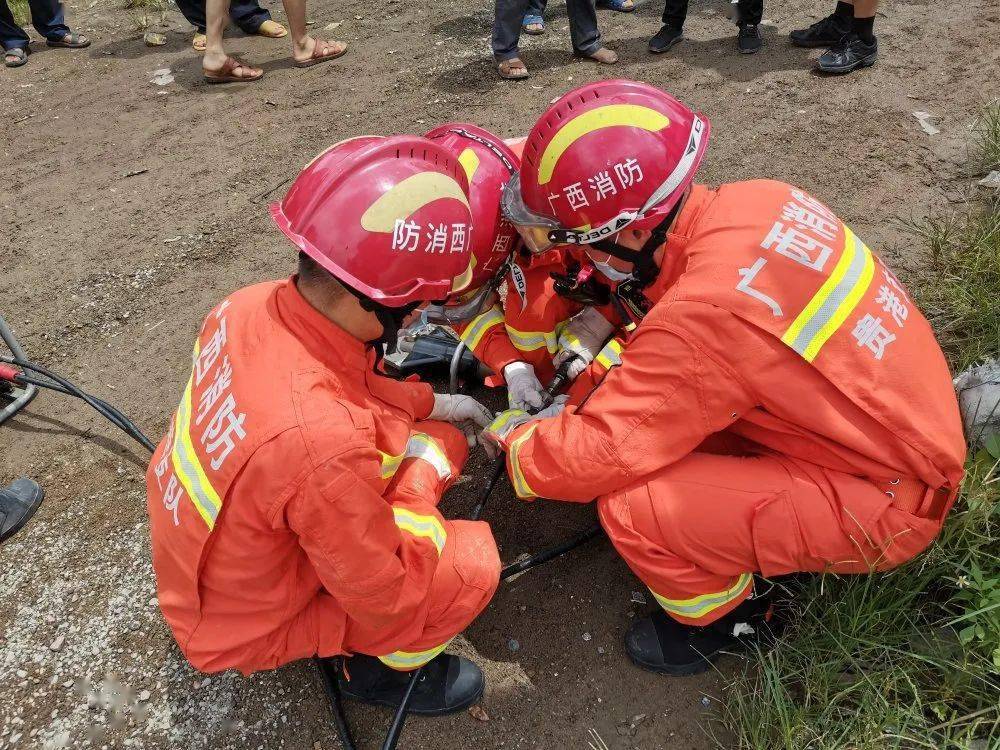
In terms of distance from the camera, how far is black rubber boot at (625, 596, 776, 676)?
2533 mm

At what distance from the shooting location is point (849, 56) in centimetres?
544

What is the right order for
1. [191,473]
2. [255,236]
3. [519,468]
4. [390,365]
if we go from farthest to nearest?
[255,236]
[390,365]
[519,468]
[191,473]

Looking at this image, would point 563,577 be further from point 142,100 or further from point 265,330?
point 142,100

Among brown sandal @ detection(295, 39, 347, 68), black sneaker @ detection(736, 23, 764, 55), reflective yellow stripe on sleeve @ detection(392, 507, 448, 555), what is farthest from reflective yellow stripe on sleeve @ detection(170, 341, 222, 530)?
black sneaker @ detection(736, 23, 764, 55)

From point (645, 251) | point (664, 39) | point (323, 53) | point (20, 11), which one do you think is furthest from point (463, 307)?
point (20, 11)

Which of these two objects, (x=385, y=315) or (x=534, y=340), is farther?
(x=534, y=340)

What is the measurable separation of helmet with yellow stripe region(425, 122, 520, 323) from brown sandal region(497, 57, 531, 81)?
3.14m

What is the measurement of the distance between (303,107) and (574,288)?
13.4ft

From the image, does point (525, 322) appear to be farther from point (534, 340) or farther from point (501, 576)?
point (501, 576)

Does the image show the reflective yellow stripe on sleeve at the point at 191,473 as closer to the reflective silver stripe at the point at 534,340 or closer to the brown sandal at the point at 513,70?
the reflective silver stripe at the point at 534,340

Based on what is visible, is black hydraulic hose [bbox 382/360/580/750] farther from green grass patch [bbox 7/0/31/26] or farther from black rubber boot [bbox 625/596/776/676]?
green grass patch [bbox 7/0/31/26]

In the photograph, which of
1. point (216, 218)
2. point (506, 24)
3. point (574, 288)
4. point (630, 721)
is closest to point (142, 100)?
point (216, 218)

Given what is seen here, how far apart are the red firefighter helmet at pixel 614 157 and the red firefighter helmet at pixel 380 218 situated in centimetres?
50

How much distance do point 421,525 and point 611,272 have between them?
3.93 feet
